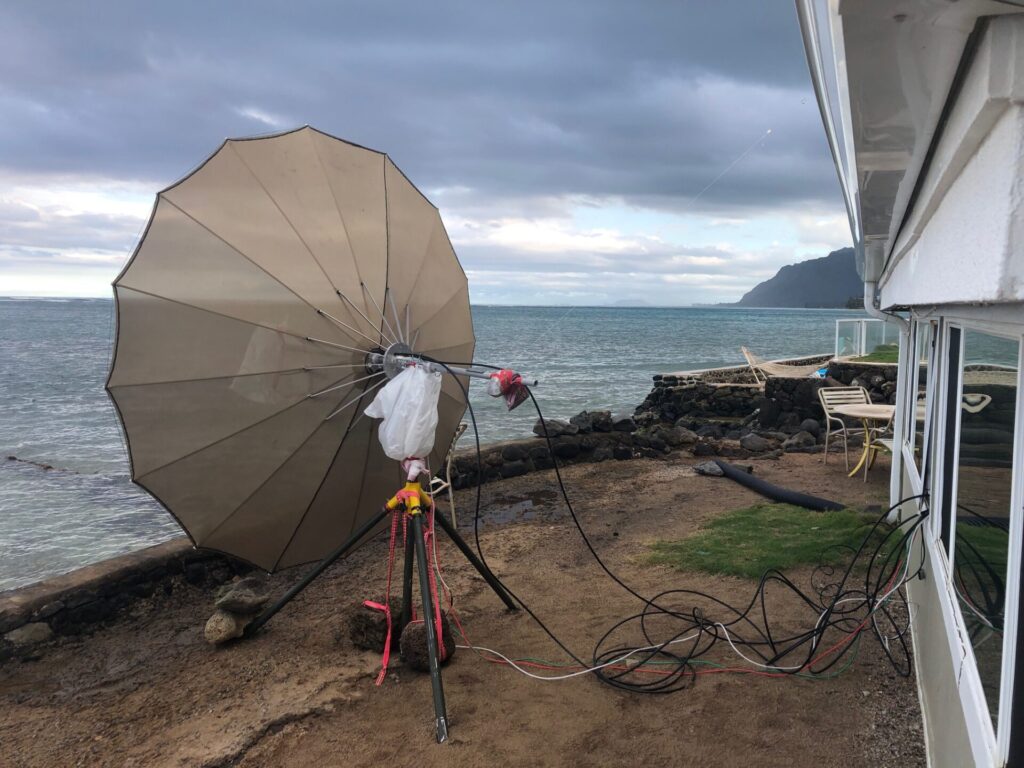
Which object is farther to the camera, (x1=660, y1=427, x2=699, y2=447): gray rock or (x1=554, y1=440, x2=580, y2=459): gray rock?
(x1=660, y1=427, x2=699, y2=447): gray rock

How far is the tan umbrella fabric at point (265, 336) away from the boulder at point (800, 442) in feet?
30.2

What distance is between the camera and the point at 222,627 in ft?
17.3

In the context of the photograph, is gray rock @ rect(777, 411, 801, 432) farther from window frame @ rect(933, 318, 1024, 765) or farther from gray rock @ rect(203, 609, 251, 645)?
gray rock @ rect(203, 609, 251, 645)

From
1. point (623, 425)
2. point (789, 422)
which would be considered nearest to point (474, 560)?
point (623, 425)

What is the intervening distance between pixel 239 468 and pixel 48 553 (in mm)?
6958

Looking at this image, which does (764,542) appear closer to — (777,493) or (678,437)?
(777,493)

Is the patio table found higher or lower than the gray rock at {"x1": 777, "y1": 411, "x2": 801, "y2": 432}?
higher

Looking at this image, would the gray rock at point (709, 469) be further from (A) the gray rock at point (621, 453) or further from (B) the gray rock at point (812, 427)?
(B) the gray rock at point (812, 427)

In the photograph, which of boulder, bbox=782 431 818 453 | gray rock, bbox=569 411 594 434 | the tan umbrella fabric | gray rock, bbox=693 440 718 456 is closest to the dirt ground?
the tan umbrella fabric

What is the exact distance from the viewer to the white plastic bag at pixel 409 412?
4.17m

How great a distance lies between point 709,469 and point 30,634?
8.08 meters

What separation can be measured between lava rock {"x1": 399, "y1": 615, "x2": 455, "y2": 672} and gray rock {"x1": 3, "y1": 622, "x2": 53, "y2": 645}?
2837mm

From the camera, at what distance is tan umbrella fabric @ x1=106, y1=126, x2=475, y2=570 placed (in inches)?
167

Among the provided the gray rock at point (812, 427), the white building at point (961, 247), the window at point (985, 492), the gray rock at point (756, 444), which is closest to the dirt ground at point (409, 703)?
the white building at point (961, 247)
